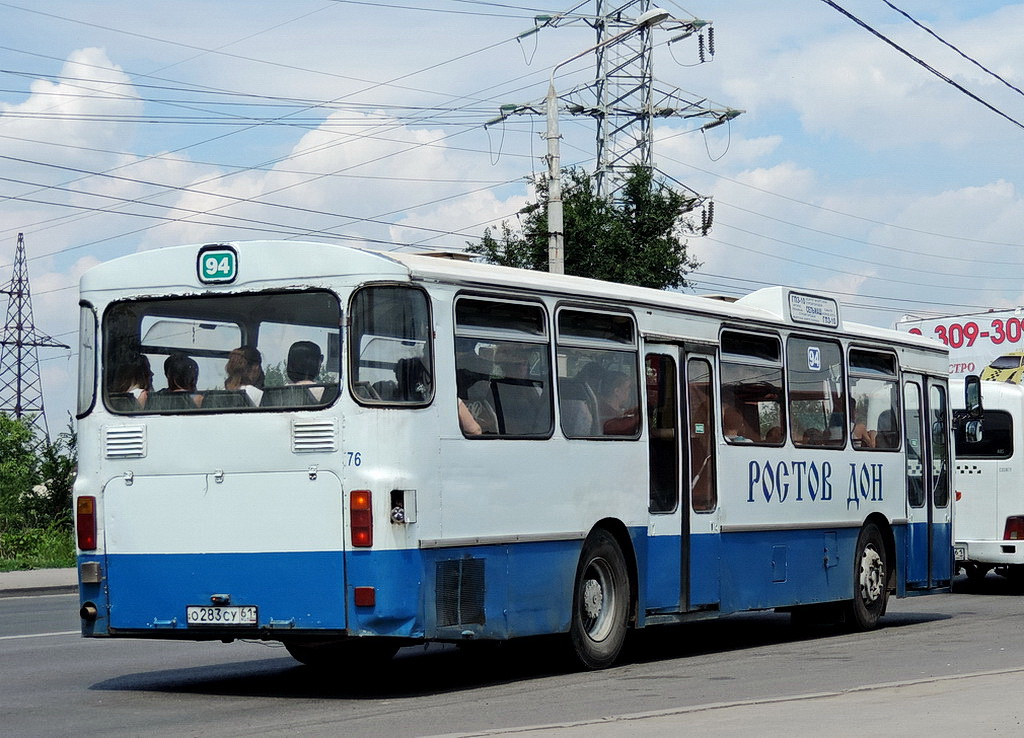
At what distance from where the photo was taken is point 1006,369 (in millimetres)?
25062

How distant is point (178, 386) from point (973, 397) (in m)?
10.2

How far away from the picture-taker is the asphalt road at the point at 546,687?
938 cm

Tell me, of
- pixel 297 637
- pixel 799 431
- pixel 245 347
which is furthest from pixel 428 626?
pixel 799 431

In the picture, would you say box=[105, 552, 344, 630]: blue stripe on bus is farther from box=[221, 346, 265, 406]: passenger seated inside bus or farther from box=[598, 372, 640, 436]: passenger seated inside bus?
box=[598, 372, 640, 436]: passenger seated inside bus

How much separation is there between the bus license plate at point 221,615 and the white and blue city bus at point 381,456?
0.8 inches

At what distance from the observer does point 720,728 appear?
8.91m

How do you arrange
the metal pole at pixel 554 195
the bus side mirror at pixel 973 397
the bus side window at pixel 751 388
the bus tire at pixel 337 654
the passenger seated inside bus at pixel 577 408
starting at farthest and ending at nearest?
the metal pole at pixel 554 195
the bus side mirror at pixel 973 397
the bus side window at pixel 751 388
the bus tire at pixel 337 654
the passenger seated inside bus at pixel 577 408

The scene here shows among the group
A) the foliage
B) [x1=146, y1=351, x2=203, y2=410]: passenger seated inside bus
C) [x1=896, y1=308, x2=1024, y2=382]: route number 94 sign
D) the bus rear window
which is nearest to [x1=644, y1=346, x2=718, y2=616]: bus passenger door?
the bus rear window

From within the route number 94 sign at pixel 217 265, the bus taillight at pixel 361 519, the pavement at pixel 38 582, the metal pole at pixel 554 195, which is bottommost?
the pavement at pixel 38 582

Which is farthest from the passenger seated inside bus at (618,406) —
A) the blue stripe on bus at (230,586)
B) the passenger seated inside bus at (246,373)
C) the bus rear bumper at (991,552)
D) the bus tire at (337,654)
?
the bus rear bumper at (991,552)

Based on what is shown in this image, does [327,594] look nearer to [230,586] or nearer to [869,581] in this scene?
[230,586]

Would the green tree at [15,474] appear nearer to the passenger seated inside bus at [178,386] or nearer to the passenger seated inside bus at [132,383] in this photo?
the passenger seated inside bus at [132,383]

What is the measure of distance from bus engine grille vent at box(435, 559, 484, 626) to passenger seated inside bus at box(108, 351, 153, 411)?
7.93 feet

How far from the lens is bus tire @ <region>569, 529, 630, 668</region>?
492 inches
